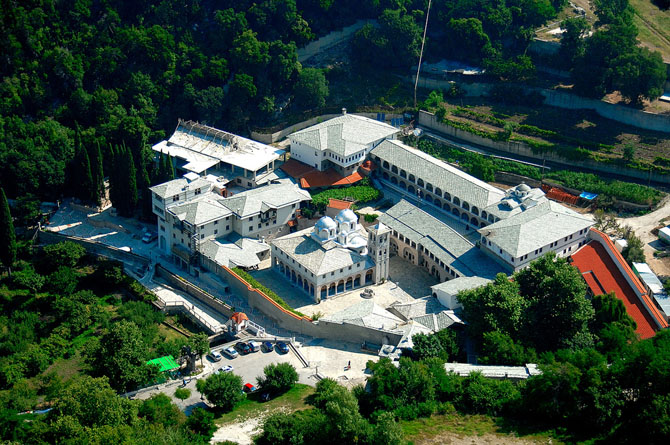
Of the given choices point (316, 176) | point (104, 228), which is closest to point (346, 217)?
point (316, 176)

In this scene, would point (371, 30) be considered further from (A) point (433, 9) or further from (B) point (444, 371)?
(B) point (444, 371)

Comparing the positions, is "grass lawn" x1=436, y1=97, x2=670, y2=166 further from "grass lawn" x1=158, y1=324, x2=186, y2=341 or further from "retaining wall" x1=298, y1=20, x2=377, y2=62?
"grass lawn" x1=158, y1=324, x2=186, y2=341

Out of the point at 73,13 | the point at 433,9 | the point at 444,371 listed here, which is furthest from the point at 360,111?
the point at 444,371

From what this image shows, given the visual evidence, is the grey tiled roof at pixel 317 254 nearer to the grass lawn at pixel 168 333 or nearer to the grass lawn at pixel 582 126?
the grass lawn at pixel 168 333

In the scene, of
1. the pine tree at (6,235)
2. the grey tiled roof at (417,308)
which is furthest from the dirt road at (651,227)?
the pine tree at (6,235)

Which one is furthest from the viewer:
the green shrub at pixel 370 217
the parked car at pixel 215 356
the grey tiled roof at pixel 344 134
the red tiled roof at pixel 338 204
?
the grey tiled roof at pixel 344 134

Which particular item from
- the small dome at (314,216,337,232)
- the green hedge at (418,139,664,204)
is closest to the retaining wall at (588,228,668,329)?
the green hedge at (418,139,664,204)
